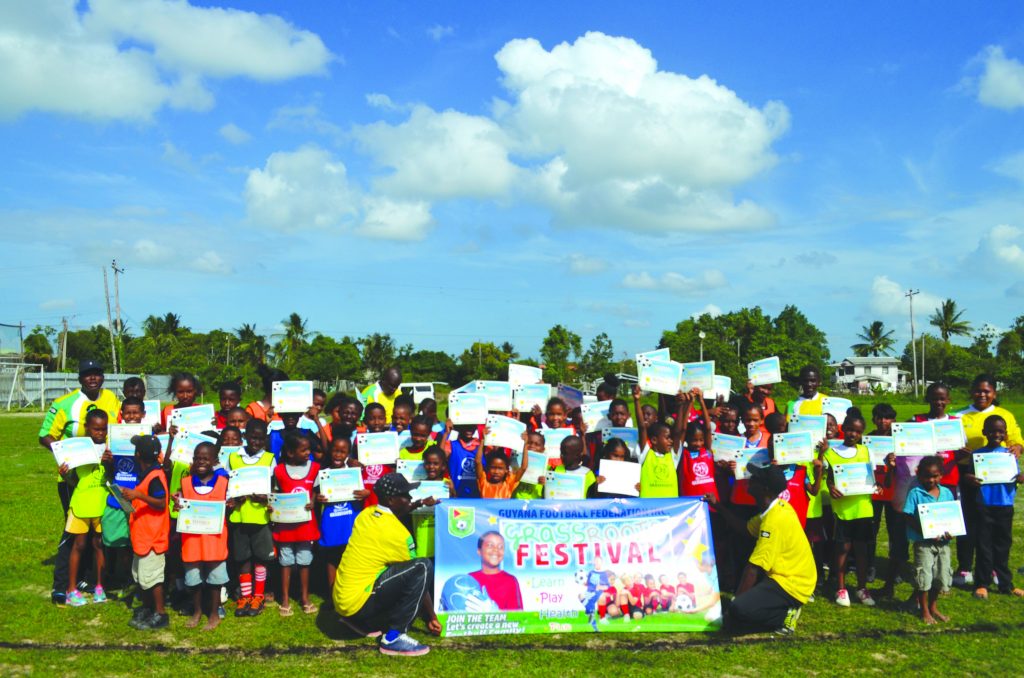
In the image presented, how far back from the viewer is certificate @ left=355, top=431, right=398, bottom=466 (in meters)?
7.61

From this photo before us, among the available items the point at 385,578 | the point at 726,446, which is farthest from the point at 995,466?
the point at 385,578

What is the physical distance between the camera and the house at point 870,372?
87125mm

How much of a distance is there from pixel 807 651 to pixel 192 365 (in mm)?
50905

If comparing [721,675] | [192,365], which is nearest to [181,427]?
[721,675]

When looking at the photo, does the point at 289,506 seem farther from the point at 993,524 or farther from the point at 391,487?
the point at 993,524

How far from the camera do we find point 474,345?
66312mm

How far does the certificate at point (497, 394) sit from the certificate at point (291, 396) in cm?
202

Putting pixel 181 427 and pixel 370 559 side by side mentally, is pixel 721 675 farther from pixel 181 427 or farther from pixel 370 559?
pixel 181 427

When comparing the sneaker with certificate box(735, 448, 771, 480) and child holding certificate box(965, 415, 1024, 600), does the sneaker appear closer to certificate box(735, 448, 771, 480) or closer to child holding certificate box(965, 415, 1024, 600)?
certificate box(735, 448, 771, 480)

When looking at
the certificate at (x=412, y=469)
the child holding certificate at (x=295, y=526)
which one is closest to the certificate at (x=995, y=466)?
the certificate at (x=412, y=469)

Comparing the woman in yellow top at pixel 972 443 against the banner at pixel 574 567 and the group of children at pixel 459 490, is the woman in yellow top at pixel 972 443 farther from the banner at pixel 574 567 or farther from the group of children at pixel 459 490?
the banner at pixel 574 567

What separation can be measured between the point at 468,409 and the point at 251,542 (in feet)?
8.37

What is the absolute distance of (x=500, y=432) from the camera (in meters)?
8.01

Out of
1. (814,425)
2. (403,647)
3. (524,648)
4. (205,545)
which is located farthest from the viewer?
(814,425)
